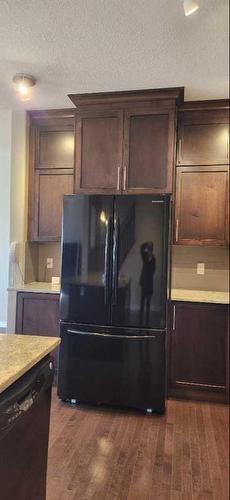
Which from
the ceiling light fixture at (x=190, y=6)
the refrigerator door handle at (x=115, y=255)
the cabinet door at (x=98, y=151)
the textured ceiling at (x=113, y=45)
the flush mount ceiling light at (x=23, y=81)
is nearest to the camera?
the ceiling light fixture at (x=190, y=6)

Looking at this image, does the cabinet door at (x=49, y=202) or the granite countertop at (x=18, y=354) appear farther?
the cabinet door at (x=49, y=202)

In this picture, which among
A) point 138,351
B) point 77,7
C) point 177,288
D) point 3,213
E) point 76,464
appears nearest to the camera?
point 77,7

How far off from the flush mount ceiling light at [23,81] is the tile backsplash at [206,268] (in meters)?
1.93

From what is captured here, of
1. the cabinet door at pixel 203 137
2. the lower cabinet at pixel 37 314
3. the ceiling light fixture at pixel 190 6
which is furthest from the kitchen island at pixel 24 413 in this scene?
the cabinet door at pixel 203 137

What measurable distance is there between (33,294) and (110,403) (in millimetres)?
1132

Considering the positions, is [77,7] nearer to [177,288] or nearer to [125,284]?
[125,284]

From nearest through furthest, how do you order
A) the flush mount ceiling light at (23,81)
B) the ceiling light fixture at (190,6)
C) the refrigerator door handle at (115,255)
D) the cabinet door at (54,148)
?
the ceiling light fixture at (190,6) < the flush mount ceiling light at (23,81) < the refrigerator door handle at (115,255) < the cabinet door at (54,148)

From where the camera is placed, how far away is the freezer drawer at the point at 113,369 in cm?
272

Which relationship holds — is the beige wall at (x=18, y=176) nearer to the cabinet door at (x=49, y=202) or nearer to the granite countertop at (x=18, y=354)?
the cabinet door at (x=49, y=202)

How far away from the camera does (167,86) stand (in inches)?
111

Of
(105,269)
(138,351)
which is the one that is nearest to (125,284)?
(105,269)

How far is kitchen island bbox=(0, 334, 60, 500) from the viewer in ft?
3.82

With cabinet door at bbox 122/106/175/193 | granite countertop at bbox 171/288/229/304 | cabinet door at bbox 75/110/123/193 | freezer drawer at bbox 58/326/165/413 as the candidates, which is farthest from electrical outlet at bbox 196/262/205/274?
cabinet door at bbox 75/110/123/193

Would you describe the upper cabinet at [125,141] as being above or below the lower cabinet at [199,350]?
above
